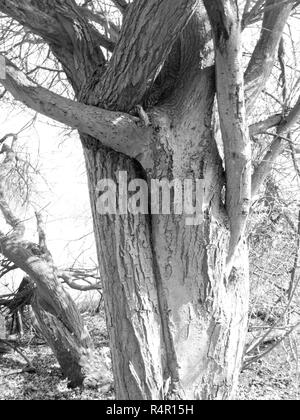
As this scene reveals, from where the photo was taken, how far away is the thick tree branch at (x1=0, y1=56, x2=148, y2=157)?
2.73m

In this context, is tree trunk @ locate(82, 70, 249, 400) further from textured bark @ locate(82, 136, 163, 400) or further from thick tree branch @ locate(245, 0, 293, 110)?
thick tree branch @ locate(245, 0, 293, 110)

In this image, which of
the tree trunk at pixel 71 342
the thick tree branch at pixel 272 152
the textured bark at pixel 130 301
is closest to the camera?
the textured bark at pixel 130 301

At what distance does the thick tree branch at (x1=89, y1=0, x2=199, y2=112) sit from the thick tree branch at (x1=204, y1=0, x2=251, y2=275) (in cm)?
19

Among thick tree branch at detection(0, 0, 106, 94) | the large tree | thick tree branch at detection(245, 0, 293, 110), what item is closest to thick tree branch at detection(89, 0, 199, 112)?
the large tree

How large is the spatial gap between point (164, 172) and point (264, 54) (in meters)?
1.09

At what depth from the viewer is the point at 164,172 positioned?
9.39ft

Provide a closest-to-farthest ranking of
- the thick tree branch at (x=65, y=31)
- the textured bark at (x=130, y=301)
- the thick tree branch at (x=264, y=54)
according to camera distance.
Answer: the textured bark at (x=130, y=301), the thick tree branch at (x=65, y=31), the thick tree branch at (x=264, y=54)

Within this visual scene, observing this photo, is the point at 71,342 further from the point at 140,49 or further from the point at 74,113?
the point at 140,49

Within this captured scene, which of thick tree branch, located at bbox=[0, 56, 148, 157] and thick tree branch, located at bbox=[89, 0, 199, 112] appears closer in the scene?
thick tree branch, located at bbox=[89, 0, 199, 112]

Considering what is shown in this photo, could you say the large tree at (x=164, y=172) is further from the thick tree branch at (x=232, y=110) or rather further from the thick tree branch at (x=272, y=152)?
the thick tree branch at (x=272, y=152)

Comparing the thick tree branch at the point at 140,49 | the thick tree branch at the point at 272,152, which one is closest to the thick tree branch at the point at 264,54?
the thick tree branch at the point at 272,152

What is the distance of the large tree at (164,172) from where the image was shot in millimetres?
2730

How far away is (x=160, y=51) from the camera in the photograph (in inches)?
109

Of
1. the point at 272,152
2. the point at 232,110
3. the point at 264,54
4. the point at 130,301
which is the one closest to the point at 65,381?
the point at 130,301
